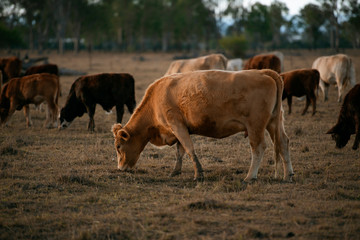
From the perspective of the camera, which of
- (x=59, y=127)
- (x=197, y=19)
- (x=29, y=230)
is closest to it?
(x=29, y=230)

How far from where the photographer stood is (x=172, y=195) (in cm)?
623

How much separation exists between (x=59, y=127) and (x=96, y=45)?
86.7m

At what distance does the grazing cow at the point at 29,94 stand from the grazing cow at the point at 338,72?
11.3m

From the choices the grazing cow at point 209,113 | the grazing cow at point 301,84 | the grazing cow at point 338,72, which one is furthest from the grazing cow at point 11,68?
the grazing cow at point 209,113

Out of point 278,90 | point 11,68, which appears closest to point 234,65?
point 11,68

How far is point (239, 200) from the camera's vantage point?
19.5ft

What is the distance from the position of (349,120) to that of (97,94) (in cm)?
704

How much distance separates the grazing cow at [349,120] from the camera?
8.87m

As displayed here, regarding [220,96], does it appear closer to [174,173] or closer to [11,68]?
[174,173]

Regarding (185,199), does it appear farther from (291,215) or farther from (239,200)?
(291,215)

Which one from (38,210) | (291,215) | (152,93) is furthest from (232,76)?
(38,210)

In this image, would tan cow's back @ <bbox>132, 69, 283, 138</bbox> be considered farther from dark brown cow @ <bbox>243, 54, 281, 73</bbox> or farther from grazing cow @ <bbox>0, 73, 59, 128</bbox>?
dark brown cow @ <bbox>243, 54, 281, 73</bbox>

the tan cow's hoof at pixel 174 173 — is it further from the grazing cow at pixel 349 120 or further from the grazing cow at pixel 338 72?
the grazing cow at pixel 338 72

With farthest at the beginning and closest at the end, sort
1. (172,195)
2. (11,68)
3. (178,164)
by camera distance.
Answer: (11,68), (178,164), (172,195)
